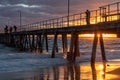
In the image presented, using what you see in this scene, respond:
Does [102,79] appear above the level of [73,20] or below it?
below

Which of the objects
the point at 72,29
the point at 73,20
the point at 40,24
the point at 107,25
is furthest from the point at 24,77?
the point at 40,24

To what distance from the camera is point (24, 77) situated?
71.5 feet

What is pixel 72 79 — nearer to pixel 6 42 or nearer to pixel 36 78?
pixel 36 78

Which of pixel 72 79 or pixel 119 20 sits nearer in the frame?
pixel 72 79

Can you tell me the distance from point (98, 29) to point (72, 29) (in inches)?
213

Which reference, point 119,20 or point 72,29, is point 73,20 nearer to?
point 72,29

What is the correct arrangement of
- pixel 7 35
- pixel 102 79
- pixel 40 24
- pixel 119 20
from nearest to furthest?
pixel 102 79 < pixel 119 20 < pixel 40 24 < pixel 7 35

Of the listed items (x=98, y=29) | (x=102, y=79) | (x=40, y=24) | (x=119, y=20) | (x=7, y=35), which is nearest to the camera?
(x=102, y=79)

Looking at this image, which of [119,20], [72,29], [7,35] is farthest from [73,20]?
[7,35]

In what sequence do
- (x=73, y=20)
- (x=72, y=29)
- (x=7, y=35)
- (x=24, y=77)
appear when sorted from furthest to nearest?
(x=7, y=35) < (x=73, y=20) < (x=72, y=29) < (x=24, y=77)

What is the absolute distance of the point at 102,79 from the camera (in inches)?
792

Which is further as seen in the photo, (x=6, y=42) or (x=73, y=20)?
(x=6, y=42)

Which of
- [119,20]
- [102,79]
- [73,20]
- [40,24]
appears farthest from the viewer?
[40,24]

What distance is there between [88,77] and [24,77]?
396 cm
